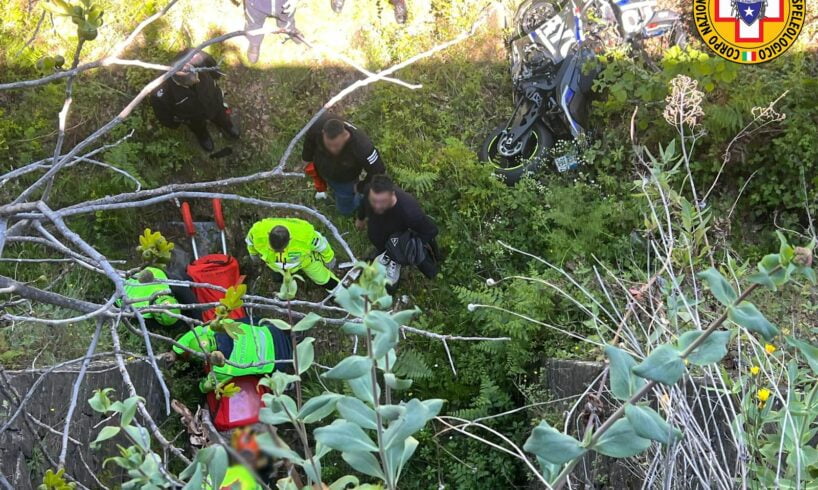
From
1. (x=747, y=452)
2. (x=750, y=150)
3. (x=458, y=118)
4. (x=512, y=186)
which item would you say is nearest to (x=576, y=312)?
(x=512, y=186)

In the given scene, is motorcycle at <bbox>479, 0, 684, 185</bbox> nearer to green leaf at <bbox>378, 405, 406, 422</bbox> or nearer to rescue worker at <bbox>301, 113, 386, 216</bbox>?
rescue worker at <bbox>301, 113, 386, 216</bbox>

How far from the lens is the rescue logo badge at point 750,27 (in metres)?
5.43

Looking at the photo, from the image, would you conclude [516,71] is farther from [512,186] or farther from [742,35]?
[742,35]

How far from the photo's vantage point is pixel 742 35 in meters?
5.51

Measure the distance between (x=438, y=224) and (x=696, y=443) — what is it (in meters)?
4.35

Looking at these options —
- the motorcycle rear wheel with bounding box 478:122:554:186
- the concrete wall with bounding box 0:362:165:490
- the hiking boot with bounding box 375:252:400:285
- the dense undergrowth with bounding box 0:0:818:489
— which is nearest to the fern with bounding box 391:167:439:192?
the dense undergrowth with bounding box 0:0:818:489

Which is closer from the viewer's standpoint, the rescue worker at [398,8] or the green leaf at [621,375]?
the green leaf at [621,375]

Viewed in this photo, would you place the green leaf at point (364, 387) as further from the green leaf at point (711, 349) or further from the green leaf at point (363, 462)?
the green leaf at point (711, 349)

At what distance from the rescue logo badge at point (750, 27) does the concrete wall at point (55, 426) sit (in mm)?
5352

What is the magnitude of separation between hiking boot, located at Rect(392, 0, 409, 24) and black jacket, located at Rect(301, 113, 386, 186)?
144 centimetres

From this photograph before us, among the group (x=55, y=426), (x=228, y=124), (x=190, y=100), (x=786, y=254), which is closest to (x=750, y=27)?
(x=228, y=124)

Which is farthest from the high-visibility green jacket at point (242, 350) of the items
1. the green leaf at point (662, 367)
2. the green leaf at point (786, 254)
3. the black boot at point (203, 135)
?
the green leaf at point (786, 254)

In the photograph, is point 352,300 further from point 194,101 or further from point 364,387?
point 194,101

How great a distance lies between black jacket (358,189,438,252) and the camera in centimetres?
555
